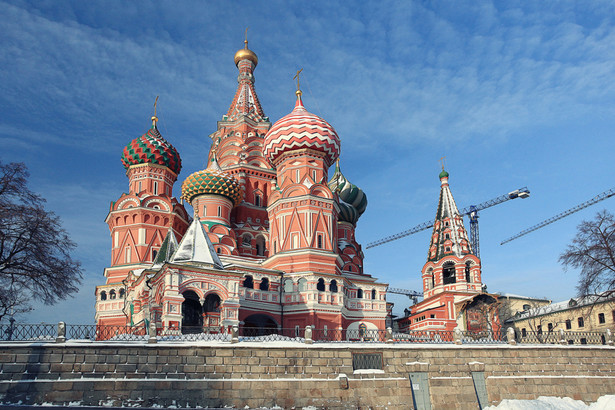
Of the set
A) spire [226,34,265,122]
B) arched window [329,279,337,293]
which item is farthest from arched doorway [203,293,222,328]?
spire [226,34,265,122]

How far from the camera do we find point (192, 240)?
24.6 metres

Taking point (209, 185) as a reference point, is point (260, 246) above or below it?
below

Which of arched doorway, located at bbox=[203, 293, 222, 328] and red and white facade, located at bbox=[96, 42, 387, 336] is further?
red and white facade, located at bbox=[96, 42, 387, 336]

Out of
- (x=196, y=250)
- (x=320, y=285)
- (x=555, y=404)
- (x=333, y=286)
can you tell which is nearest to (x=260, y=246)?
(x=320, y=285)

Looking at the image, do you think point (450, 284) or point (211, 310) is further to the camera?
point (450, 284)

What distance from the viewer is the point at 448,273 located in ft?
131

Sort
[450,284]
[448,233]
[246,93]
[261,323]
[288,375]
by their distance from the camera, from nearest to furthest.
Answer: [288,375] → [261,323] → [450,284] → [448,233] → [246,93]

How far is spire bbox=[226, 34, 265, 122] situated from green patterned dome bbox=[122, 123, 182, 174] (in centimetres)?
792

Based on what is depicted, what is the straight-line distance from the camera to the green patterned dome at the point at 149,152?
33844 millimetres

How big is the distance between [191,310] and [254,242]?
11.7 meters

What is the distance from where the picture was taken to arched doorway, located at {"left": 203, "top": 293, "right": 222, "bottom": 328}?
922 inches

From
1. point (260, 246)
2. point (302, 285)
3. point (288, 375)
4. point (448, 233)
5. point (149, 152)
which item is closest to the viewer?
point (288, 375)

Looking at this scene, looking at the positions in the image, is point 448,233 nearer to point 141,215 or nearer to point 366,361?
point 141,215

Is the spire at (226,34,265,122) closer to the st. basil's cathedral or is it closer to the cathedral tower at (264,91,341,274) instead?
the st. basil's cathedral
